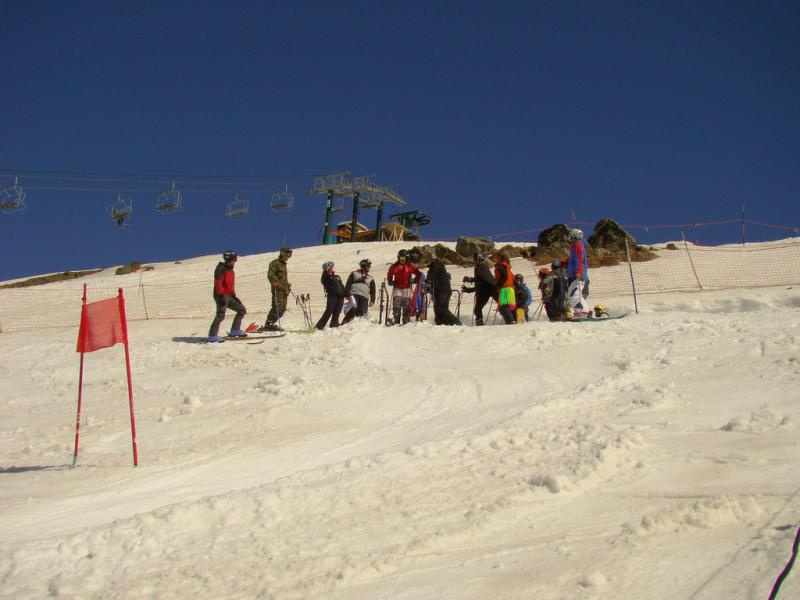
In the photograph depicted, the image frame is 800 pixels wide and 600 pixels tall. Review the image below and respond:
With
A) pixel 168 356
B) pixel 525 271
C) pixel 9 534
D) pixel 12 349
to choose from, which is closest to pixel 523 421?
pixel 9 534

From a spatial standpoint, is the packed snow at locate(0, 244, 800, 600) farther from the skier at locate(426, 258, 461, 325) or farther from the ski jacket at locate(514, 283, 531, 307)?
the ski jacket at locate(514, 283, 531, 307)

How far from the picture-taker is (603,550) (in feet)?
13.1

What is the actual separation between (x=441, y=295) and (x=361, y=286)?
1.75 meters

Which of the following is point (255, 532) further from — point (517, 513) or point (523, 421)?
point (523, 421)

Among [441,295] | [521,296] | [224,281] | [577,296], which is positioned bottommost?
[577,296]

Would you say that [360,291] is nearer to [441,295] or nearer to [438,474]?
[441,295]

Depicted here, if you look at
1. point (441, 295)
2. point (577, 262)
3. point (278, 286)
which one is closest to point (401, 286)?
point (441, 295)

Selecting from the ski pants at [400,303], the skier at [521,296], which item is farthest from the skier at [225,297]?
the skier at [521,296]

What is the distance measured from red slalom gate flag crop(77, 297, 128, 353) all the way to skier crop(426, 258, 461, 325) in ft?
24.8

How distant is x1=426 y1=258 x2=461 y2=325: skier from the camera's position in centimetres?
1420

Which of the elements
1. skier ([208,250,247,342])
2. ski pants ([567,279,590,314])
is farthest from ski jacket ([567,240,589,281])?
skier ([208,250,247,342])

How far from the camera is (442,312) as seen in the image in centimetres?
1423

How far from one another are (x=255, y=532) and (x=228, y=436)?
127 inches

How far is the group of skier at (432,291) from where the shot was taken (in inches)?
507
